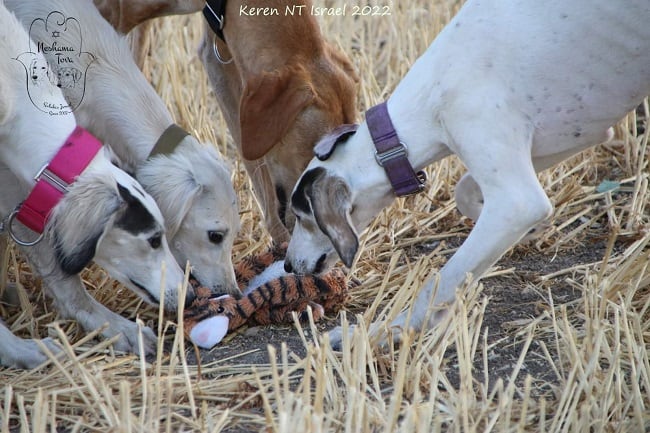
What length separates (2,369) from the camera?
3736 mm

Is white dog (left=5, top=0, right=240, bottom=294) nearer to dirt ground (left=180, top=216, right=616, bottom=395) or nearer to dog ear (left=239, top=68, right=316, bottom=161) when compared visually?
dog ear (left=239, top=68, right=316, bottom=161)

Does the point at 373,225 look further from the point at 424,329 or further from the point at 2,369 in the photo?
the point at 2,369

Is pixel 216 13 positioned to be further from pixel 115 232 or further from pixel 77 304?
pixel 77 304

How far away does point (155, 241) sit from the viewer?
12.9ft

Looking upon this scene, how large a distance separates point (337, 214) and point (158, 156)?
839 millimetres

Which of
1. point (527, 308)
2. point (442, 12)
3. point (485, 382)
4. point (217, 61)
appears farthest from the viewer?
point (442, 12)

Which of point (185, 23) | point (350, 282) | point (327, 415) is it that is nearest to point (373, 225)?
point (350, 282)

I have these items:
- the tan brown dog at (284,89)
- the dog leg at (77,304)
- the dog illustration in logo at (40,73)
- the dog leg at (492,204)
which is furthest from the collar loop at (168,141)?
the dog leg at (492,204)

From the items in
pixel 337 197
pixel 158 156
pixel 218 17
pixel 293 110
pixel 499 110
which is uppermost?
pixel 218 17

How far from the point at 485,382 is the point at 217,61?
2.40 meters

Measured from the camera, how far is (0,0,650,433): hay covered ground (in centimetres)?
294

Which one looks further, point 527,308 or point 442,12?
point 442,12

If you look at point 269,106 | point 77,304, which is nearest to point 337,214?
point 269,106

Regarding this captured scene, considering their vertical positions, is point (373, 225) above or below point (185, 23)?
below
